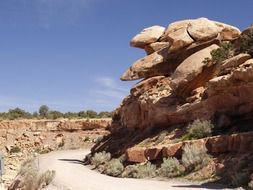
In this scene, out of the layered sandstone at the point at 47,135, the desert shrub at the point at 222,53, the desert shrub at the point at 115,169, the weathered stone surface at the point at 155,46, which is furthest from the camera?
the layered sandstone at the point at 47,135

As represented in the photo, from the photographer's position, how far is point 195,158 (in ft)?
64.0

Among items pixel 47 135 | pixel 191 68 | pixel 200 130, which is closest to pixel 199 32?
pixel 191 68

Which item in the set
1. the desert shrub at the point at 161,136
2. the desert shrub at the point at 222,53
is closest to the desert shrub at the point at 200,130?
the desert shrub at the point at 161,136

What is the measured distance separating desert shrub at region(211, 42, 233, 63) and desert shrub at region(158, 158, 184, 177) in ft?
24.5

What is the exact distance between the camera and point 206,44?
1142 inches

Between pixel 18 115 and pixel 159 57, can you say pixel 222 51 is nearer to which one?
pixel 159 57

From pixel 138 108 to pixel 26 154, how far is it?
2883 centimetres

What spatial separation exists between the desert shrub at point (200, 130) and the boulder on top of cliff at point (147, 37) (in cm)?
1365

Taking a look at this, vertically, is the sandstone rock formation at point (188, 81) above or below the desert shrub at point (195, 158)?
above

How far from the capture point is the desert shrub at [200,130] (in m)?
22.1

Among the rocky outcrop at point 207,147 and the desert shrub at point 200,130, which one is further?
the desert shrub at point 200,130

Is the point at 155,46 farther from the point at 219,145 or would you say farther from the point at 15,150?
the point at 15,150

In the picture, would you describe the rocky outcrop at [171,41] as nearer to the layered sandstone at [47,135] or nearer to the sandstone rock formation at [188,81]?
the sandstone rock formation at [188,81]

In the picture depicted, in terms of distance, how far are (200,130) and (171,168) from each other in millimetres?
2860
